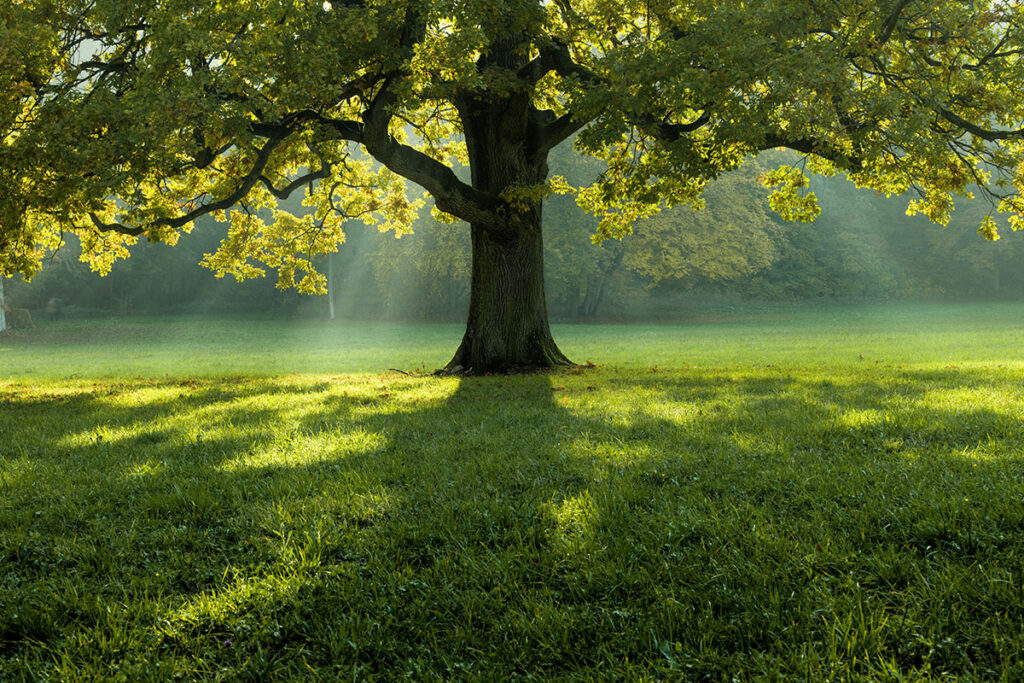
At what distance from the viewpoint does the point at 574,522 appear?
14.1 feet

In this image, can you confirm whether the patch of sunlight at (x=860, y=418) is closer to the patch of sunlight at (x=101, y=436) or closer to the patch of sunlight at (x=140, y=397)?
the patch of sunlight at (x=101, y=436)

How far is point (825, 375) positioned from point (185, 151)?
40.3 feet

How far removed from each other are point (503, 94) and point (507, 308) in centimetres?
454

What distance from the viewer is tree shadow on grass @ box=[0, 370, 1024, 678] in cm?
305

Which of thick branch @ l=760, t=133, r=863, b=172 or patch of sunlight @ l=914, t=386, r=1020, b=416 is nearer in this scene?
patch of sunlight @ l=914, t=386, r=1020, b=416

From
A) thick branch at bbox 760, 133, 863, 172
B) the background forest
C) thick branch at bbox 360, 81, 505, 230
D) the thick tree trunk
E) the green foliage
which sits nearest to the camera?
the green foliage

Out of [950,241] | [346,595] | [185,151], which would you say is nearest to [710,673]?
[346,595]

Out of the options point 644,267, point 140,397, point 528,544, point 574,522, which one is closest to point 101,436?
point 140,397

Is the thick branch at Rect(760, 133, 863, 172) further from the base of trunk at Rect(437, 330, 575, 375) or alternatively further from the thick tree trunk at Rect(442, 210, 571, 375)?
the base of trunk at Rect(437, 330, 575, 375)

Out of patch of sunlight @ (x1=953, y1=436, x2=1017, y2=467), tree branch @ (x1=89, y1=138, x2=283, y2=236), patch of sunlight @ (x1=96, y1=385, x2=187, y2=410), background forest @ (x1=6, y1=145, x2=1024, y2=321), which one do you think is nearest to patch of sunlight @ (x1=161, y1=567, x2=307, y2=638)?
patch of sunlight @ (x1=953, y1=436, x2=1017, y2=467)

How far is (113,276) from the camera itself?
2287 inches

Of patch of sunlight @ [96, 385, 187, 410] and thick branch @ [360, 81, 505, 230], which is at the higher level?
thick branch @ [360, 81, 505, 230]

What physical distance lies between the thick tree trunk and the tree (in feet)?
0.15

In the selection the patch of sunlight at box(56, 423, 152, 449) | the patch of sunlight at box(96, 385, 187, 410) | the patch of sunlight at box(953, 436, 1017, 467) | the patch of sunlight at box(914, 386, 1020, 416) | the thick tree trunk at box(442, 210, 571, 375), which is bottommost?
the patch of sunlight at box(96, 385, 187, 410)
